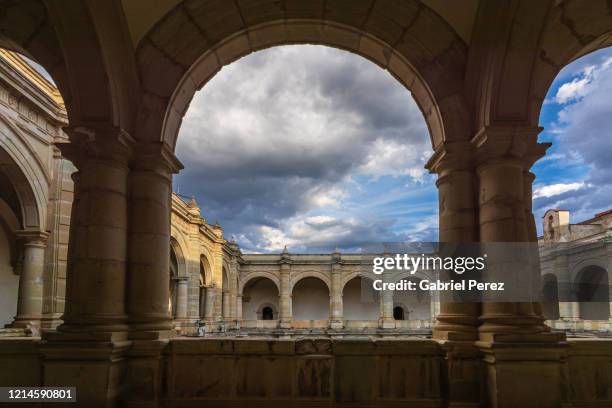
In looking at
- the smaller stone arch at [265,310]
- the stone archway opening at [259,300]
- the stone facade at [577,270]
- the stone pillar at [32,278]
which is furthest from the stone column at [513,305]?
the smaller stone arch at [265,310]

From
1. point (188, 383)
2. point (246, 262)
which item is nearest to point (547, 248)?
point (246, 262)

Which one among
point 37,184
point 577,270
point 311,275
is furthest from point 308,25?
point 311,275

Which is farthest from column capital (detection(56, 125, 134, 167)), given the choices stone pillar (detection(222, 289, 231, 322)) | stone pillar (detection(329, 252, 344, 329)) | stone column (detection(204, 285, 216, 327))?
stone pillar (detection(329, 252, 344, 329))

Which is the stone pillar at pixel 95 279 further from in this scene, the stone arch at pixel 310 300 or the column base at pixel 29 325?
the stone arch at pixel 310 300

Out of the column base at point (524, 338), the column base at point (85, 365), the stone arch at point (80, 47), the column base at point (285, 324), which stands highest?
the stone arch at point (80, 47)

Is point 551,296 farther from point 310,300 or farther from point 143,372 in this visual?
point 143,372

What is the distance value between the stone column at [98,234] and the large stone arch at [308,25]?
0.43 m

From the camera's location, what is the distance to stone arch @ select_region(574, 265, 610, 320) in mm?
20672

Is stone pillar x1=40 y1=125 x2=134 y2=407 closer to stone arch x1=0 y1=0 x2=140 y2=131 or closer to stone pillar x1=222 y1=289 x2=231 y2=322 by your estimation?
stone arch x1=0 y1=0 x2=140 y2=131

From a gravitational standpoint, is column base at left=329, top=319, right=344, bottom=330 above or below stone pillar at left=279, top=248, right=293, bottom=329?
below

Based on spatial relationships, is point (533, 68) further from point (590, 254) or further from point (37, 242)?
point (590, 254)

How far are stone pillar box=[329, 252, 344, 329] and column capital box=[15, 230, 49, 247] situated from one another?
1898 centimetres

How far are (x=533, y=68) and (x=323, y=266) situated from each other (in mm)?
25698

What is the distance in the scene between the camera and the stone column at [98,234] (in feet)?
13.2
